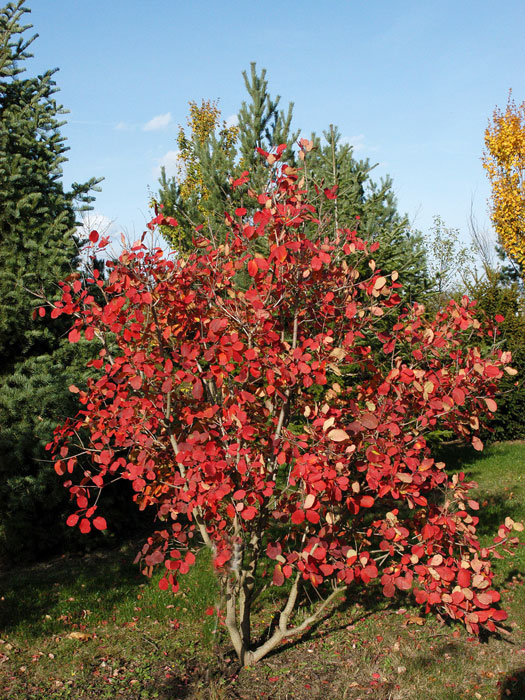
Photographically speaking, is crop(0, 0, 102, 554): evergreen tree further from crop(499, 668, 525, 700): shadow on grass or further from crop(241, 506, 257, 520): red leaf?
crop(499, 668, 525, 700): shadow on grass

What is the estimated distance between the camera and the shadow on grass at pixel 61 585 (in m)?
4.25

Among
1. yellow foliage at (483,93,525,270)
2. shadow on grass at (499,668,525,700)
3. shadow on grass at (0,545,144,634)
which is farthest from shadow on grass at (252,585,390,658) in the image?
yellow foliage at (483,93,525,270)

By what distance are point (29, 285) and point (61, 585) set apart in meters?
2.97

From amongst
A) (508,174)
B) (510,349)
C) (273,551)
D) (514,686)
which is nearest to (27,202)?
(273,551)

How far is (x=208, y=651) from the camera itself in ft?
11.8

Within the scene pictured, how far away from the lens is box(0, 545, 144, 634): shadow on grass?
4250mm

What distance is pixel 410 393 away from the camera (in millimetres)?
3164

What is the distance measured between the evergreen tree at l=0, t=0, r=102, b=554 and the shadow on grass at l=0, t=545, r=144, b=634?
40cm

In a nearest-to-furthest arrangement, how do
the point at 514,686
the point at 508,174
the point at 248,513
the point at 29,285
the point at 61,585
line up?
the point at 248,513
the point at 514,686
the point at 61,585
the point at 29,285
the point at 508,174

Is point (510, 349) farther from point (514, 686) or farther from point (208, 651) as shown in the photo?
point (208, 651)

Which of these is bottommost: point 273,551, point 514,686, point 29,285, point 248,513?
point 514,686

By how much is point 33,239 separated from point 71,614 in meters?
3.72

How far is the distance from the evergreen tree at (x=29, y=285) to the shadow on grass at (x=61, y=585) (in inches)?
15.6

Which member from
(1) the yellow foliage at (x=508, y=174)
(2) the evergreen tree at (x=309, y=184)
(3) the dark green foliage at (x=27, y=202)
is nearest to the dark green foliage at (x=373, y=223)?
(2) the evergreen tree at (x=309, y=184)
